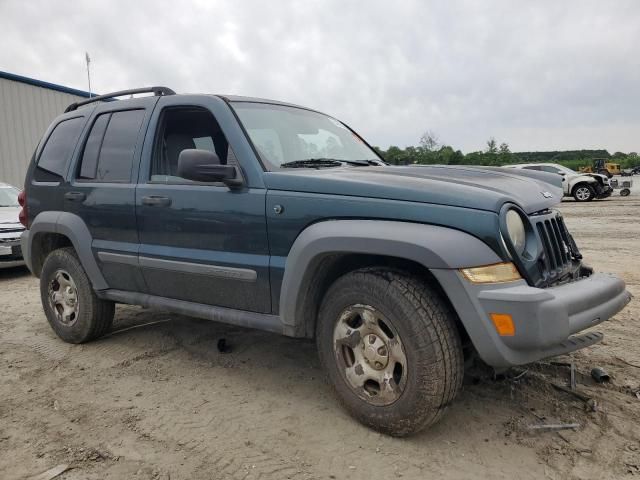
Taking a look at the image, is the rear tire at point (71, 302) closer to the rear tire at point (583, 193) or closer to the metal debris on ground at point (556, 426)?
the metal debris on ground at point (556, 426)

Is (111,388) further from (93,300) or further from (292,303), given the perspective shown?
(292,303)

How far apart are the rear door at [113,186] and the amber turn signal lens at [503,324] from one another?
252 cm

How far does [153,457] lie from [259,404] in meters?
0.73

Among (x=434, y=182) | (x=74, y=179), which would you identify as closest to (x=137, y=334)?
(x=74, y=179)

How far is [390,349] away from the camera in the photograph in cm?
261

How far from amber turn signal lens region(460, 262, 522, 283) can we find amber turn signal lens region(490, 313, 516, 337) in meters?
0.16

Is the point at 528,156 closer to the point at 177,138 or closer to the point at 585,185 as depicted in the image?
the point at 585,185

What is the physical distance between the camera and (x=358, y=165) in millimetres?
3586

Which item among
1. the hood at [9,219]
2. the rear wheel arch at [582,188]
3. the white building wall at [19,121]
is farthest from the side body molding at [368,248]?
Result: the rear wheel arch at [582,188]

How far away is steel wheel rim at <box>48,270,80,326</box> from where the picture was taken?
4281 millimetres

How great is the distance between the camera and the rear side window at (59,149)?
429cm

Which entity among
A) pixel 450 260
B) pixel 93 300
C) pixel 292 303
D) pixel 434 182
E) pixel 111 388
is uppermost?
pixel 434 182

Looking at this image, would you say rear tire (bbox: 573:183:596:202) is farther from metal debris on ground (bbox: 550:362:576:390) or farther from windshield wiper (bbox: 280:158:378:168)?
windshield wiper (bbox: 280:158:378:168)

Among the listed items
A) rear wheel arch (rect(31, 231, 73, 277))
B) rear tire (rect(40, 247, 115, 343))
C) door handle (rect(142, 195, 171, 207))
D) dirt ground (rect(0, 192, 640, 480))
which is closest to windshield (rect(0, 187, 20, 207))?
rear wheel arch (rect(31, 231, 73, 277))
